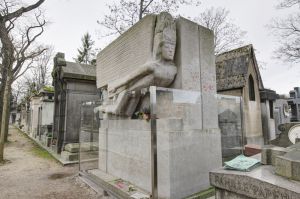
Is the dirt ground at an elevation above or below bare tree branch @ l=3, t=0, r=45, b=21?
below

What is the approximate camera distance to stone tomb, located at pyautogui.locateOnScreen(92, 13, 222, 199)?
12.0 feet

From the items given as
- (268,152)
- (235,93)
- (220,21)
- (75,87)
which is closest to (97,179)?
(268,152)

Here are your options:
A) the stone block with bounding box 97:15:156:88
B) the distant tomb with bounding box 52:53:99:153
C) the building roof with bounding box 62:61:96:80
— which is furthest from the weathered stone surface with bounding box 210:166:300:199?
the building roof with bounding box 62:61:96:80

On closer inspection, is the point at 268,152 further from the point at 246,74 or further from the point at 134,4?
the point at 134,4

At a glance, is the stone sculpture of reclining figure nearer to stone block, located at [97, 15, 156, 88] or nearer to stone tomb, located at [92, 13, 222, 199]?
stone tomb, located at [92, 13, 222, 199]

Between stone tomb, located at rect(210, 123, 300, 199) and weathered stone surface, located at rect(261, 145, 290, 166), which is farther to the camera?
weathered stone surface, located at rect(261, 145, 290, 166)

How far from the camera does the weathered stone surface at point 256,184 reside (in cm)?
174

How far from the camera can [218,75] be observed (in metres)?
10.3

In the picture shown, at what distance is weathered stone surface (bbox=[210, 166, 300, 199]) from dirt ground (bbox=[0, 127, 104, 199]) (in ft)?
10.6

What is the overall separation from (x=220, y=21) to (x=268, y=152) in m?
18.4

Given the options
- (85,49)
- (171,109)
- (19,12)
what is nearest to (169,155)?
(171,109)

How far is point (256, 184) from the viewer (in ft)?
6.29

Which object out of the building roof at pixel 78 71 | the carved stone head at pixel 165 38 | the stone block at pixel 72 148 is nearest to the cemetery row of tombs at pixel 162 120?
the carved stone head at pixel 165 38

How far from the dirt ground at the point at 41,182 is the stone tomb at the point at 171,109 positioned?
112 centimetres
